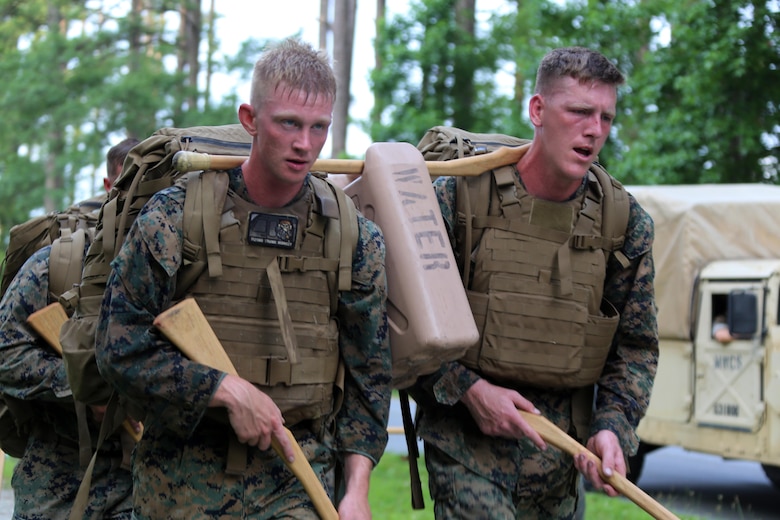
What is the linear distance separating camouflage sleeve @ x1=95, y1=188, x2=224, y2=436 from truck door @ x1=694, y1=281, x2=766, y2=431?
7315 mm

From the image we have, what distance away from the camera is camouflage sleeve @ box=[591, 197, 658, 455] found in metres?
4.86

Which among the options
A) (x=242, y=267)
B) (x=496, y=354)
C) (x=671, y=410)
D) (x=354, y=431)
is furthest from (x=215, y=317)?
(x=671, y=410)

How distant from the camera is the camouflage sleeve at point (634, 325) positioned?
4.86m

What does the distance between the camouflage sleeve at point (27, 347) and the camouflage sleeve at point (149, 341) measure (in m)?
1.93

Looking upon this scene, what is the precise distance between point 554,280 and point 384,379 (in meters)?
1.05

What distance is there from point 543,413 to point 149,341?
1.83 metres

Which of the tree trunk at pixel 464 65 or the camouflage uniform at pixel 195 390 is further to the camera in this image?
the tree trunk at pixel 464 65

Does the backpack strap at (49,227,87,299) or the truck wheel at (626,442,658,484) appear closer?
the backpack strap at (49,227,87,299)

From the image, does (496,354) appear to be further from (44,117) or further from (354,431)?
(44,117)

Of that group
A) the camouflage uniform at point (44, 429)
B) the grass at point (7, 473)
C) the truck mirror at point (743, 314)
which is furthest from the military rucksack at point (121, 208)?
the truck mirror at point (743, 314)

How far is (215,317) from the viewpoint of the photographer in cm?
380

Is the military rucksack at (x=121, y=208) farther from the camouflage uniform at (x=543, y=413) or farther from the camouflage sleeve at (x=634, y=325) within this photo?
the camouflage sleeve at (x=634, y=325)

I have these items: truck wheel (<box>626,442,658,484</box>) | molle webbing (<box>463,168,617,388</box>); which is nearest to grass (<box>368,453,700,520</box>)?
truck wheel (<box>626,442,658,484</box>)

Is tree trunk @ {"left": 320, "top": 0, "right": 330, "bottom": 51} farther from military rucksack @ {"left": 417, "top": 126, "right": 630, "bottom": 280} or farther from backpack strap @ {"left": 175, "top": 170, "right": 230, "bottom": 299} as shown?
backpack strap @ {"left": 175, "top": 170, "right": 230, "bottom": 299}
